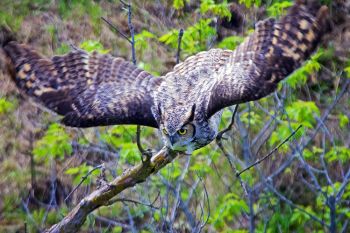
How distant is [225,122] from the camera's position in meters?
8.06

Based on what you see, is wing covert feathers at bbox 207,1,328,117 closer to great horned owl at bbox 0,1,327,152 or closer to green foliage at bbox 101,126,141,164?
great horned owl at bbox 0,1,327,152

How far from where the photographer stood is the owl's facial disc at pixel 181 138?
17.7ft

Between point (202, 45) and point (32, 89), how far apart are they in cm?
271

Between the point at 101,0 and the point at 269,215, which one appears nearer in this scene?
the point at 269,215

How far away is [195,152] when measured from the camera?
754 centimetres

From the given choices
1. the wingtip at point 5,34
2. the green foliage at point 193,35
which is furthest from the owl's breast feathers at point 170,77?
the wingtip at point 5,34

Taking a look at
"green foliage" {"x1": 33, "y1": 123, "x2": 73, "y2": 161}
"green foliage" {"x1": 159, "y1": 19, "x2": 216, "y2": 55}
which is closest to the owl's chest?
"green foliage" {"x1": 159, "y1": 19, "x2": 216, "y2": 55}

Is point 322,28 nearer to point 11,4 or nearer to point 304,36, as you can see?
point 304,36

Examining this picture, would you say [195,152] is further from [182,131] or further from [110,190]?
[110,190]

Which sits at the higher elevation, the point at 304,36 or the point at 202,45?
the point at 304,36

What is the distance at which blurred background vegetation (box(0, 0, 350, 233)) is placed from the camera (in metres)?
7.33

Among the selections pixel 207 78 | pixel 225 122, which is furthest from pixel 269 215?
pixel 207 78

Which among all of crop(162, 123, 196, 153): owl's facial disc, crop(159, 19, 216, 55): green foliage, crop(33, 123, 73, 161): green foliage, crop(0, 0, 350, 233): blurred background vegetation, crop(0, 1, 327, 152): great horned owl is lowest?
crop(0, 0, 350, 233): blurred background vegetation

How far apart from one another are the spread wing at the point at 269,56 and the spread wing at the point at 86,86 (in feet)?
1.72
